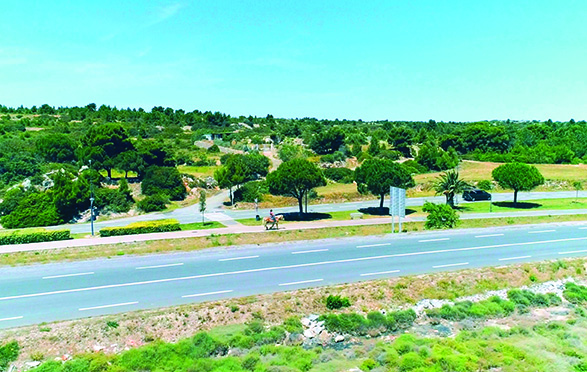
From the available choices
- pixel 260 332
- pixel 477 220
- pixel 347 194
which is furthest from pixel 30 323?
pixel 347 194

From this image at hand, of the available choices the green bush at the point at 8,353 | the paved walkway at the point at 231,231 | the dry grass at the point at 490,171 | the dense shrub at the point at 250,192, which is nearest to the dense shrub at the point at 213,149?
the dense shrub at the point at 250,192

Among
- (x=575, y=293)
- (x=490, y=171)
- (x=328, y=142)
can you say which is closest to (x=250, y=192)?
(x=575, y=293)

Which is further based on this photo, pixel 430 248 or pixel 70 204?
pixel 70 204

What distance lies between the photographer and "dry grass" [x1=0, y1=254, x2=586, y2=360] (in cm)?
1678

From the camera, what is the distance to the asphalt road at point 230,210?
136ft

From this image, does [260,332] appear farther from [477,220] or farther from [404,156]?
[404,156]

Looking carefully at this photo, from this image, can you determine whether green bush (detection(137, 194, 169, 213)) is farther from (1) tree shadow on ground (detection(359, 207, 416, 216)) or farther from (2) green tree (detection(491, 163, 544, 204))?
(2) green tree (detection(491, 163, 544, 204))

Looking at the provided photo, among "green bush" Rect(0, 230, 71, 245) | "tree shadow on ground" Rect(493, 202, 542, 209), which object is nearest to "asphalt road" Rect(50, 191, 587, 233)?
"tree shadow on ground" Rect(493, 202, 542, 209)

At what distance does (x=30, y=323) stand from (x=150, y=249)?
1060cm

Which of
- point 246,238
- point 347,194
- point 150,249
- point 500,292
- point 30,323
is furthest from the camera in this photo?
point 347,194

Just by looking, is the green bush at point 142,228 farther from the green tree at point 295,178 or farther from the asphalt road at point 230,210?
the green tree at point 295,178

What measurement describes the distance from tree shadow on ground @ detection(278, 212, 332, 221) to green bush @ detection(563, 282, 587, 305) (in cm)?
2191

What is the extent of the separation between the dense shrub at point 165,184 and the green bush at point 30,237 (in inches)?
839

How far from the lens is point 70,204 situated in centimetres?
4341
